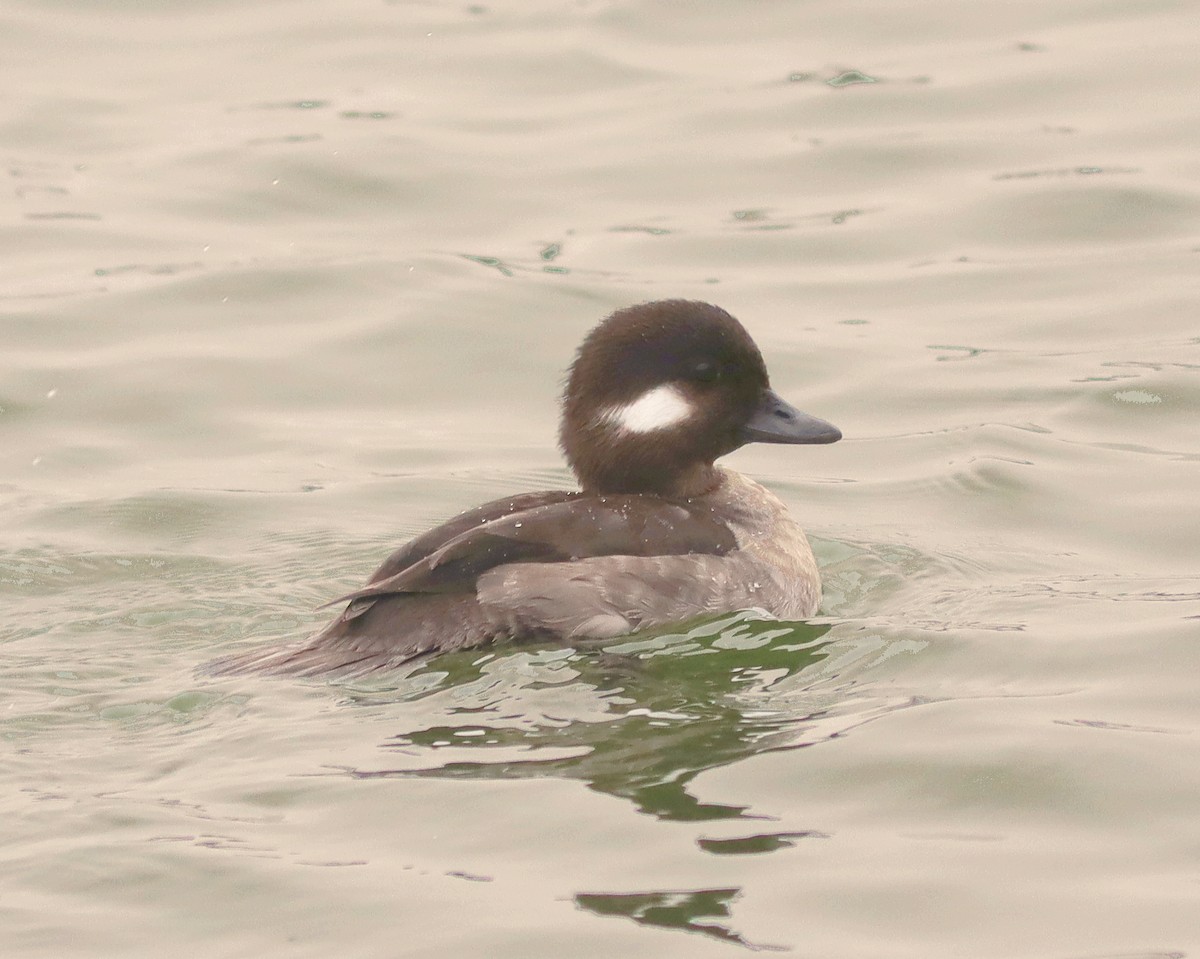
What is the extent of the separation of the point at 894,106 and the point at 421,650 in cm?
778

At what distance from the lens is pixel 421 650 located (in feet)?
23.6

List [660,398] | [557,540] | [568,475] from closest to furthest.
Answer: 1. [557,540]
2. [660,398]
3. [568,475]

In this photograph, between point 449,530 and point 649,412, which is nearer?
point 449,530

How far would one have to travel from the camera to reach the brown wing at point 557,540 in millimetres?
7266

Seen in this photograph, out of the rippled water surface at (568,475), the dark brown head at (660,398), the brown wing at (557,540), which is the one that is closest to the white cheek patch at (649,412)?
the dark brown head at (660,398)

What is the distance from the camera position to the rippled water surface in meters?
5.85

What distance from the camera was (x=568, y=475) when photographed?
32.1 ft

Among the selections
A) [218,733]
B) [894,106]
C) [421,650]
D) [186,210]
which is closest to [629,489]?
[421,650]

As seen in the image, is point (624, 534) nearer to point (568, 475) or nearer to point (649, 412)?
point (649, 412)

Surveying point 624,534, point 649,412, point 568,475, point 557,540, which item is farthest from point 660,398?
point 568,475

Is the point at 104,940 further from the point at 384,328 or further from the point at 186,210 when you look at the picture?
the point at 186,210

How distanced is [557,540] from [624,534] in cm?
26

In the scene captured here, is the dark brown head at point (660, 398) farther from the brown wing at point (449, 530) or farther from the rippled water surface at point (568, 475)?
the rippled water surface at point (568, 475)

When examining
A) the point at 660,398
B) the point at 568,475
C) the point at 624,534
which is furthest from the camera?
the point at 568,475
